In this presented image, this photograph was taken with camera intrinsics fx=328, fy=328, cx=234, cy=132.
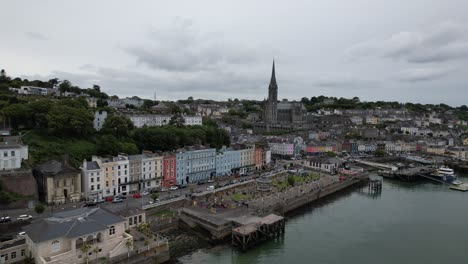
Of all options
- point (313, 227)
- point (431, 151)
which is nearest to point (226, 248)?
point (313, 227)

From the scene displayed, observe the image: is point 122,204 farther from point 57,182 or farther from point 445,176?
point 445,176

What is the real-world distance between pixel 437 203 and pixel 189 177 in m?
26.9

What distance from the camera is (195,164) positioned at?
36.3 m

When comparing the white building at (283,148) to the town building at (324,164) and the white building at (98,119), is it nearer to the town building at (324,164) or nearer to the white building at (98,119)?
the town building at (324,164)

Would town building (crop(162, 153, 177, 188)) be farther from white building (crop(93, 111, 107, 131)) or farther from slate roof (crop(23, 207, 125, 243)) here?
white building (crop(93, 111, 107, 131))

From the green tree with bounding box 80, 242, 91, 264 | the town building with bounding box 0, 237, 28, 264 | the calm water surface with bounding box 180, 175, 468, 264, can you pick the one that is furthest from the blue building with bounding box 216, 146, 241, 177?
the town building with bounding box 0, 237, 28, 264

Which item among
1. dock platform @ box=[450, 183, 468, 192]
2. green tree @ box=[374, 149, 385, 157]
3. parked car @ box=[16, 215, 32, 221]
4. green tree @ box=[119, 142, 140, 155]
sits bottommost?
dock platform @ box=[450, 183, 468, 192]

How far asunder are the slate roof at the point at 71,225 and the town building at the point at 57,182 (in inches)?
298

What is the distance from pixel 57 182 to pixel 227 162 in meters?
19.6

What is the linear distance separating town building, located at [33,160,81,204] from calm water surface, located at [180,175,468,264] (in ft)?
40.7

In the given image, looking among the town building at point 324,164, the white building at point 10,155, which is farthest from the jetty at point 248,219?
the town building at point 324,164

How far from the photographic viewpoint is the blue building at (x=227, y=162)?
3950cm

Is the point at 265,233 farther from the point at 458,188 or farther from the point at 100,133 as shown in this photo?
the point at 458,188

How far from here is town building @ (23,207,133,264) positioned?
16.8 meters
